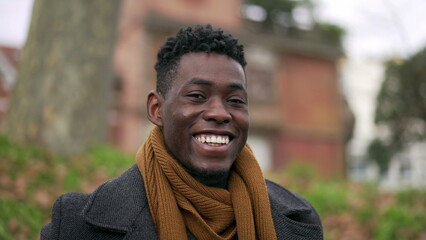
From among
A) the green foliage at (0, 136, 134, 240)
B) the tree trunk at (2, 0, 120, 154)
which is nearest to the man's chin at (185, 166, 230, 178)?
the green foliage at (0, 136, 134, 240)

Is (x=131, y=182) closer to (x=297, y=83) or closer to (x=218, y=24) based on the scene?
(x=218, y=24)

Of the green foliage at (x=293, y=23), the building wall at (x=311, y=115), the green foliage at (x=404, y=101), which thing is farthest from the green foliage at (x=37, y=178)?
the green foliage at (x=293, y=23)

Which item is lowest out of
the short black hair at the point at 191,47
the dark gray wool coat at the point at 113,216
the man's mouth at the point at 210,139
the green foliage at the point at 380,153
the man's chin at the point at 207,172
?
the green foliage at the point at 380,153

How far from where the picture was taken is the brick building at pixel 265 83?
17109 millimetres

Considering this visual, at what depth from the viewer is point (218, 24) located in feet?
61.4

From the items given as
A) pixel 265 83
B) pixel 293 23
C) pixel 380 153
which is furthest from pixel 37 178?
pixel 293 23

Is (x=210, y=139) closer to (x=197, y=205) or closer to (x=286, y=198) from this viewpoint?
(x=197, y=205)

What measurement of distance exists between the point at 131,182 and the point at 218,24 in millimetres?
17089

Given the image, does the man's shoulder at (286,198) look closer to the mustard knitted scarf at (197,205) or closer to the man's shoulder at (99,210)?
the mustard knitted scarf at (197,205)

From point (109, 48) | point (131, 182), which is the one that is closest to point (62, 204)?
point (131, 182)

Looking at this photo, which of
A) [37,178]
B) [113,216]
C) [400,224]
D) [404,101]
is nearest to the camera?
[113,216]

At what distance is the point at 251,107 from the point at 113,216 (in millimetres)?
17066

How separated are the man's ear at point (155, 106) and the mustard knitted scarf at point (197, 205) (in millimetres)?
91

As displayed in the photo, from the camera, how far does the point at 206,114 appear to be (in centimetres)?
197
